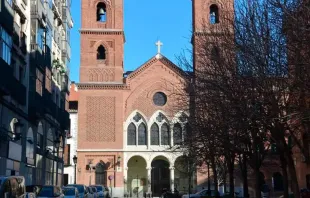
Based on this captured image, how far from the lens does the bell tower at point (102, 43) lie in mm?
60906

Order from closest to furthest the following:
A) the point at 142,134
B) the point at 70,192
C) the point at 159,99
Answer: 1. the point at 70,192
2. the point at 142,134
3. the point at 159,99

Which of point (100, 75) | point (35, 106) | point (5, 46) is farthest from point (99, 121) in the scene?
point (5, 46)

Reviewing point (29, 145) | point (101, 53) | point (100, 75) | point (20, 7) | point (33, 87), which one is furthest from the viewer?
Answer: point (101, 53)

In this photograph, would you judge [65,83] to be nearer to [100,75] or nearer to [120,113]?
[100,75]

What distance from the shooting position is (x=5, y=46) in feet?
93.1

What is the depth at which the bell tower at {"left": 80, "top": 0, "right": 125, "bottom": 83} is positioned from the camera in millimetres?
60906

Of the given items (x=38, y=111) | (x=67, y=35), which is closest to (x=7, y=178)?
(x=38, y=111)

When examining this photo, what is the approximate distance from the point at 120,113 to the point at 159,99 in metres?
5.22

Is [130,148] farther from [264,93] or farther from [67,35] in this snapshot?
Result: [264,93]

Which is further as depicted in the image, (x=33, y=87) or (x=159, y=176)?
(x=159, y=176)

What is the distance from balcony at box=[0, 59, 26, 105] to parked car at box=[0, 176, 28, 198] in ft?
35.4

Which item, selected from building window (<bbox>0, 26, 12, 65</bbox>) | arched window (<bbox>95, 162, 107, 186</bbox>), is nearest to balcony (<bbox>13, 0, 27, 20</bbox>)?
building window (<bbox>0, 26, 12, 65</bbox>)

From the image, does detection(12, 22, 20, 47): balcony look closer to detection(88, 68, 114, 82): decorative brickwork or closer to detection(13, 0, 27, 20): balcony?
detection(13, 0, 27, 20): balcony

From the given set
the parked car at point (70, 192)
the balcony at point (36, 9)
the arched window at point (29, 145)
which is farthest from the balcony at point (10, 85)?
the parked car at point (70, 192)
